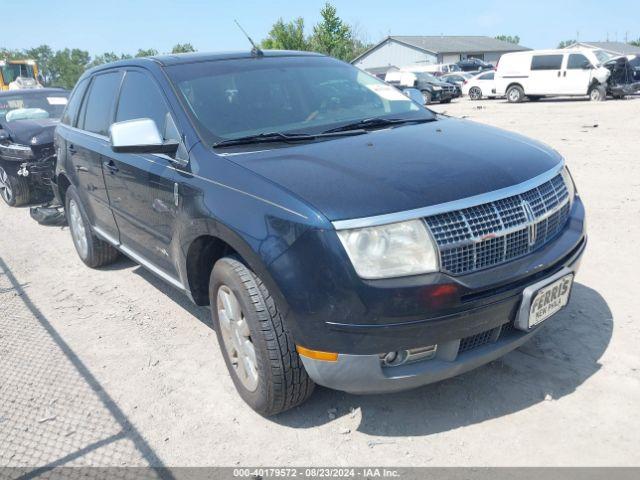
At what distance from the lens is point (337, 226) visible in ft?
7.27

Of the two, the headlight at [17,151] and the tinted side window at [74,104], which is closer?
the tinted side window at [74,104]

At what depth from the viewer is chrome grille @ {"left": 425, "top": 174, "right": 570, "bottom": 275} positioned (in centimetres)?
229

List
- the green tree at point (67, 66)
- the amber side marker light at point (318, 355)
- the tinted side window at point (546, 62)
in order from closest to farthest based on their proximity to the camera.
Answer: the amber side marker light at point (318, 355) < the tinted side window at point (546, 62) < the green tree at point (67, 66)

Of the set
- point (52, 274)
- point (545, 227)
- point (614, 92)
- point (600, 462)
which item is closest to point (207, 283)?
point (545, 227)

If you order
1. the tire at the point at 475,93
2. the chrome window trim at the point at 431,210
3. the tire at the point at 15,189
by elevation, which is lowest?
the tire at the point at 475,93

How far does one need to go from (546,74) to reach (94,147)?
20440mm

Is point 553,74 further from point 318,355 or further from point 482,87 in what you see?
point 318,355

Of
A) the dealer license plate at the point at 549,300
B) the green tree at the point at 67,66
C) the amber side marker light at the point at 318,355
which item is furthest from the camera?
the green tree at the point at 67,66

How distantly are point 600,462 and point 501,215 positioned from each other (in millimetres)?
1149

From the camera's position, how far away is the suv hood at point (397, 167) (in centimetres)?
232

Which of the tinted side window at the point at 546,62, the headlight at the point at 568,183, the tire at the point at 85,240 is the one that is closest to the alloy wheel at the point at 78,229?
the tire at the point at 85,240

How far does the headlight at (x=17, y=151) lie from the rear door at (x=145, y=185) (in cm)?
423

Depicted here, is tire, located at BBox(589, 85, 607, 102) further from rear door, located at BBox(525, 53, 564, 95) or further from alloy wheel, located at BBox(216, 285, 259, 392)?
alloy wheel, located at BBox(216, 285, 259, 392)

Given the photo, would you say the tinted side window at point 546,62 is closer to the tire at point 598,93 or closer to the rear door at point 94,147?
the tire at point 598,93
